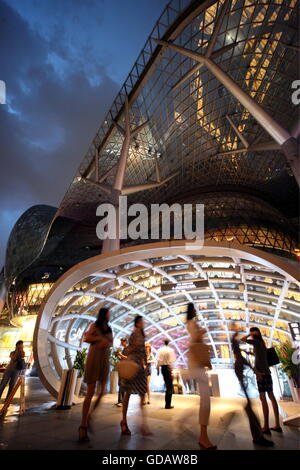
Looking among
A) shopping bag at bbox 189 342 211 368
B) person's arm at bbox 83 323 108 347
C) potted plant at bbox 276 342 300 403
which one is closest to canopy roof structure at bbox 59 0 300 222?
potted plant at bbox 276 342 300 403

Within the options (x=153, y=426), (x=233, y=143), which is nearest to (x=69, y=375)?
(x=153, y=426)

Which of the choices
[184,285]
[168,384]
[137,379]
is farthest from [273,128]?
[137,379]

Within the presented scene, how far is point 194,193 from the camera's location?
38.6 m

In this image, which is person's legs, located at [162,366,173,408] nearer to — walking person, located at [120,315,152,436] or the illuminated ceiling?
walking person, located at [120,315,152,436]

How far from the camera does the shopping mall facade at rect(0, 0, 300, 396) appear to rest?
10.2 metres

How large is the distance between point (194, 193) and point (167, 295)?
87.8ft

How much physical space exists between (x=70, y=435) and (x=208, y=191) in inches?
1484

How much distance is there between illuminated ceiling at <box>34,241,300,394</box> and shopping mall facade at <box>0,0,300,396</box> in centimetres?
7

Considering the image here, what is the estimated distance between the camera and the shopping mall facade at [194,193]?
10.2 meters

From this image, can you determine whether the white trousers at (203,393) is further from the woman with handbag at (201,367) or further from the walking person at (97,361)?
the walking person at (97,361)

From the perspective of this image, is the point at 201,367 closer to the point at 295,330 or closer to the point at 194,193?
the point at 295,330

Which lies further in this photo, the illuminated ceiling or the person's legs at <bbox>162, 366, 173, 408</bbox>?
the illuminated ceiling

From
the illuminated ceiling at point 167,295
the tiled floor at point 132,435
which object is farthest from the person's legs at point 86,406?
the illuminated ceiling at point 167,295
